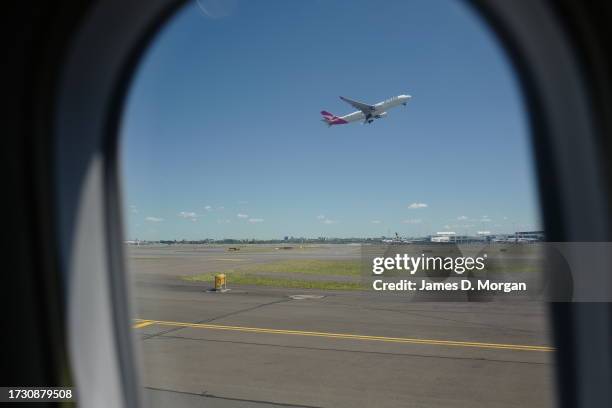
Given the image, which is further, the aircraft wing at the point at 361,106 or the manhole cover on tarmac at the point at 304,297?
the aircraft wing at the point at 361,106

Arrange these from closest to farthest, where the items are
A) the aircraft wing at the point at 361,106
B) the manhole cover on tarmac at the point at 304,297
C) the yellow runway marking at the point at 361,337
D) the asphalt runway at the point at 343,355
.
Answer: the asphalt runway at the point at 343,355 < the yellow runway marking at the point at 361,337 < the manhole cover on tarmac at the point at 304,297 < the aircraft wing at the point at 361,106

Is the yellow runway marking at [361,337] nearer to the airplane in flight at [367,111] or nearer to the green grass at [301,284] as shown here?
the green grass at [301,284]

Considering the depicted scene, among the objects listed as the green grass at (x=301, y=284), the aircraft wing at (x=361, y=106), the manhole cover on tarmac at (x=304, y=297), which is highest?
the aircraft wing at (x=361, y=106)

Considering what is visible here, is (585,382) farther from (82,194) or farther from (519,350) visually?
(519,350)

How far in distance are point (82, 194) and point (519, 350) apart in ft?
18.9

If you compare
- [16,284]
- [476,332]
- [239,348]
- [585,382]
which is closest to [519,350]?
[476,332]

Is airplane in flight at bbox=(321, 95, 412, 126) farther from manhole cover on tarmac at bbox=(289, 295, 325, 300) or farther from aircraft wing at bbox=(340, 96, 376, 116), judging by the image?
manhole cover on tarmac at bbox=(289, 295, 325, 300)

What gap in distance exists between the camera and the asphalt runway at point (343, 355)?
4.25 meters

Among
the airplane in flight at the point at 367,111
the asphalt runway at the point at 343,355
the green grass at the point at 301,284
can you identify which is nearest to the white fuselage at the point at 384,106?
the airplane in flight at the point at 367,111

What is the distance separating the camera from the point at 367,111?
38.6 metres

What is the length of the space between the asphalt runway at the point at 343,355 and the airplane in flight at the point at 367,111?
29660 mm

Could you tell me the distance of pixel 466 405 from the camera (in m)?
4.12

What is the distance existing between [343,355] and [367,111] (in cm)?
3444

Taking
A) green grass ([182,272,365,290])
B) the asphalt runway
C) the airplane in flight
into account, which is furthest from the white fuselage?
the asphalt runway
